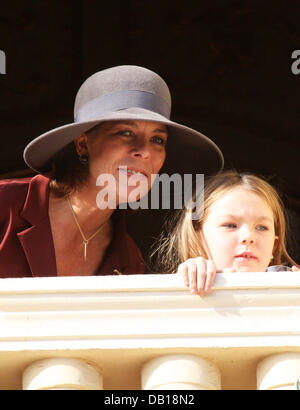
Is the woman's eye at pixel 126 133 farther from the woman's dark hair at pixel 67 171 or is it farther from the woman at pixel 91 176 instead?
the woman's dark hair at pixel 67 171

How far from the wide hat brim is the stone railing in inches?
36.2

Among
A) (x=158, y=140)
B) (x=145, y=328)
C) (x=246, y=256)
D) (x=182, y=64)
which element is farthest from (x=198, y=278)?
(x=182, y=64)

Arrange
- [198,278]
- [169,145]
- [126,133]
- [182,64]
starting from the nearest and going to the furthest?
[198,278] < [126,133] < [169,145] < [182,64]

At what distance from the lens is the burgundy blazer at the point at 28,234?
11.5 feet

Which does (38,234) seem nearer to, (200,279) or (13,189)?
(13,189)

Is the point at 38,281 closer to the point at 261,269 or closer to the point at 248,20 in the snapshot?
the point at 261,269

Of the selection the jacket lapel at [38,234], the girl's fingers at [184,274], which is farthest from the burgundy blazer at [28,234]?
the girl's fingers at [184,274]

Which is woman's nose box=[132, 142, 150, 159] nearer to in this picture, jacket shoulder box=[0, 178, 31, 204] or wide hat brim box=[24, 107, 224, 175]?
wide hat brim box=[24, 107, 224, 175]

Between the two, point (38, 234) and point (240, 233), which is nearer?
point (240, 233)

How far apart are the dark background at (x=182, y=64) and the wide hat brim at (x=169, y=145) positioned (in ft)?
6.83

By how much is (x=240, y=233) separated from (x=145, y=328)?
86 centimetres

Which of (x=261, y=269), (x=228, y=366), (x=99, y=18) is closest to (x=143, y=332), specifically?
(x=228, y=366)

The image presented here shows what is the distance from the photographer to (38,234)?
3.56 meters

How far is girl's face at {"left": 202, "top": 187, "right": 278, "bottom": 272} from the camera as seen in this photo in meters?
3.39
